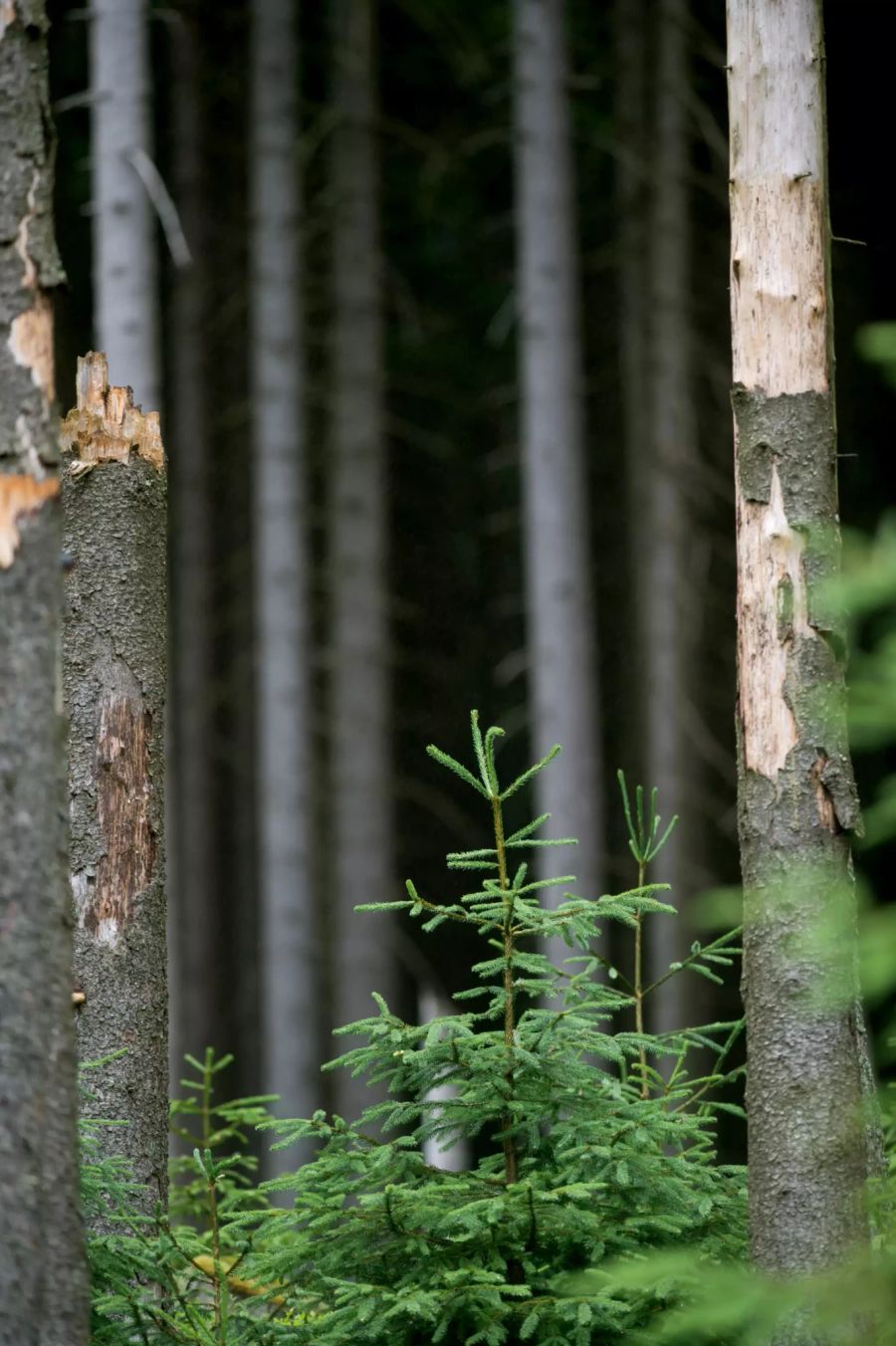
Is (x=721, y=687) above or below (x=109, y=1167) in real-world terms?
above

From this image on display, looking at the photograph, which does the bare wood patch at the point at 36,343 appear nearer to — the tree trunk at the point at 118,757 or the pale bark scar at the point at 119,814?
the tree trunk at the point at 118,757

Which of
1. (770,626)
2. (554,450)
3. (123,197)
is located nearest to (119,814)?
(770,626)

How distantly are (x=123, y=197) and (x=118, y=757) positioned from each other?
484 centimetres

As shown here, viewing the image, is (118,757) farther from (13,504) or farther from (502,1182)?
A: (502,1182)

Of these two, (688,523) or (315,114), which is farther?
(315,114)

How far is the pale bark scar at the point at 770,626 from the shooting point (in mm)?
3723

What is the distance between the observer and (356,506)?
431 inches

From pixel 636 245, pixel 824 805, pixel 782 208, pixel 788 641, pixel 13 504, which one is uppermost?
pixel 636 245

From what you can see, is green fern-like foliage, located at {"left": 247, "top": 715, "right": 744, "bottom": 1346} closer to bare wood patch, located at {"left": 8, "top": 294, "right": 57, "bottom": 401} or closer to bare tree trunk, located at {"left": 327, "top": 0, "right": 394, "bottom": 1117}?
bare wood patch, located at {"left": 8, "top": 294, "right": 57, "bottom": 401}

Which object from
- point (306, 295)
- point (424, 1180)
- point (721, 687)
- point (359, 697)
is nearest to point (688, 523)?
point (721, 687)

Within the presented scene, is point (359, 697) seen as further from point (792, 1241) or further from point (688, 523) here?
point (792, 1241)

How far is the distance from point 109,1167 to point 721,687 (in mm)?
9876

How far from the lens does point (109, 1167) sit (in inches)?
155

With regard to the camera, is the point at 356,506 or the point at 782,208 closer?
the point at 782,208
